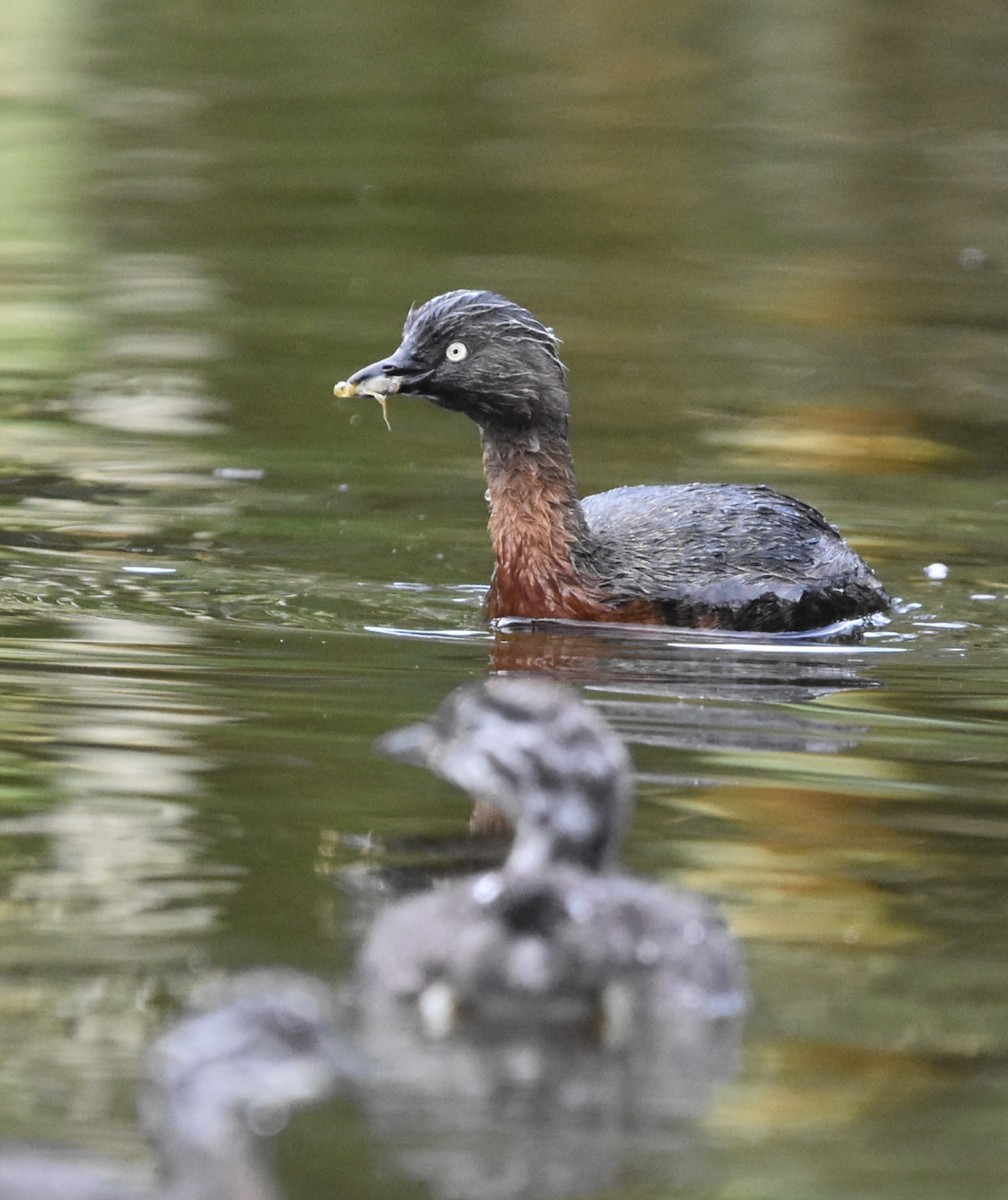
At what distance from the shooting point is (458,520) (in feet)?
37.9

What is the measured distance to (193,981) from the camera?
5.43 metres

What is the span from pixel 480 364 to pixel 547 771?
479 centimetres

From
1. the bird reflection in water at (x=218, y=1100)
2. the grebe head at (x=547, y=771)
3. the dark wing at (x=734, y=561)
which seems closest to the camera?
the bird reflection in water at (x=218, y=1100)

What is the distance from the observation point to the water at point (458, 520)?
5.31 meters

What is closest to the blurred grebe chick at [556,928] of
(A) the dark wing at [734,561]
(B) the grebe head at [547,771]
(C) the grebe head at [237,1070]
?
(B) the grebe head at [547,771]

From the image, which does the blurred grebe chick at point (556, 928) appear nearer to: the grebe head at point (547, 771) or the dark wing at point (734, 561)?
the grebe head at point (547, 771)

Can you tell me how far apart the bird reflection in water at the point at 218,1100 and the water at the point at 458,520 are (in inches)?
10.4

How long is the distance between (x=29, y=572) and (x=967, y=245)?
10.3m

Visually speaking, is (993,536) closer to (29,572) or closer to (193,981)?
(29,572)

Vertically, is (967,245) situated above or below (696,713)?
above

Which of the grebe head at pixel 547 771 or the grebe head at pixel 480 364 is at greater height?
the grebe head at pixel 480 364

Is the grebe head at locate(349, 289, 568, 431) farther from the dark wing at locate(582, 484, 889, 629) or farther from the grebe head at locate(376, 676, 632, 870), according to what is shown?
the grebe head at locate(376, 676, 632, 870)

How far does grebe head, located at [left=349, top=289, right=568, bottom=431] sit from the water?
2.53ft

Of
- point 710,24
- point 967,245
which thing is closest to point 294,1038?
point 967,245
